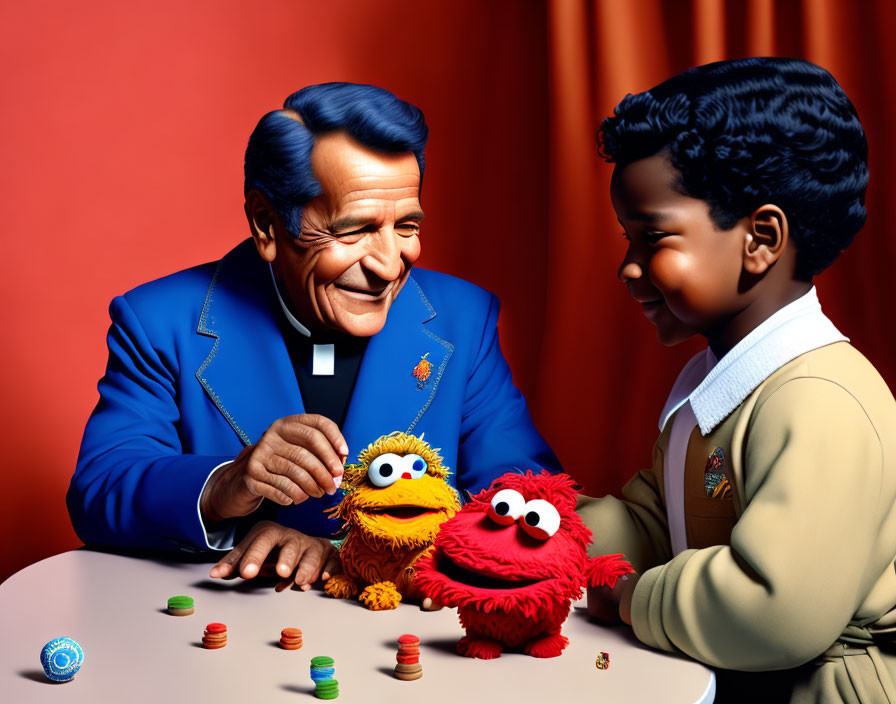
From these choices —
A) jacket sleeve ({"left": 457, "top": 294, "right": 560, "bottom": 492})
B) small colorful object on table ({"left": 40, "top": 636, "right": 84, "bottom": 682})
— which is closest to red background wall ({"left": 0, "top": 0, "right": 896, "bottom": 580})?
jacket sleeve ({"left": 457, "top": 294, "right": 560, "bottom": 492})

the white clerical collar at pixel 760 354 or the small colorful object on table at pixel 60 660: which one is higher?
the white clerical collar at pixel 760 354

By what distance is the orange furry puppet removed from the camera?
1.16 metres

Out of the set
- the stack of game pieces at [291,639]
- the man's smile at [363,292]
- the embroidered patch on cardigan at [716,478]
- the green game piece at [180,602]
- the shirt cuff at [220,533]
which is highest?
the man's smile at [363,292]

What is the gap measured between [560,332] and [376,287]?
711 mm

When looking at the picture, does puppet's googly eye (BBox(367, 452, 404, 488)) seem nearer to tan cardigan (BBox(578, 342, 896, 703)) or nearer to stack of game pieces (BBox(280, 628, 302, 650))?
stack of game pieces (BBox(280, 628, 302, 650))

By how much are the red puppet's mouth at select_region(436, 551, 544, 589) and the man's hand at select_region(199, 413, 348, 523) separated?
229 millimetres

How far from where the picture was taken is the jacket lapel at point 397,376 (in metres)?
1.57

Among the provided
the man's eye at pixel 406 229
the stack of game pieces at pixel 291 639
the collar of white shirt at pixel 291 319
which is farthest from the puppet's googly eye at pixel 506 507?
the collar of white shirt at pixel 291 319

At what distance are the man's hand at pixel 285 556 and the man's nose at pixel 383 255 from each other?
0.38 metres

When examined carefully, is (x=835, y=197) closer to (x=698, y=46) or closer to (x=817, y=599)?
(x=817, y=599)

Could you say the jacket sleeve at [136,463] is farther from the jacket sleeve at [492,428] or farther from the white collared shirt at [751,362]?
the white collared shirt at [751,362]

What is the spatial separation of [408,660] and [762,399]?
454 millimetres

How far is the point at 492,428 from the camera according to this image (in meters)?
1.68

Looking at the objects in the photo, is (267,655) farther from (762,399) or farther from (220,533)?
(762,399)
